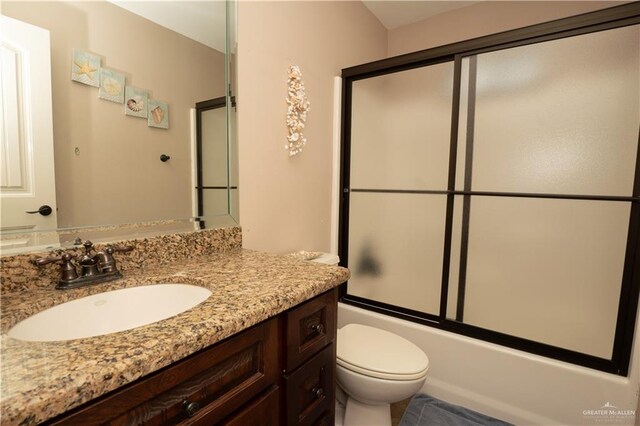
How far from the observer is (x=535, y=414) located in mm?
1477

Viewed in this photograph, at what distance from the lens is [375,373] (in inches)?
47.6

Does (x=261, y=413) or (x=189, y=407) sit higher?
(x=189, y=407)

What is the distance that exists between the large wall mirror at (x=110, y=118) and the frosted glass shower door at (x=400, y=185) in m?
0.99

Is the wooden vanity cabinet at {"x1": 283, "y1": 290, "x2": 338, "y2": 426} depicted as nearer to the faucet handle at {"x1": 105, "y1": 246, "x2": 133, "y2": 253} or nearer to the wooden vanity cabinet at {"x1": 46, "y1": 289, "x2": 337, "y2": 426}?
the wooden vanity cabinet at {"x1": 46, "y1": 289, "x2": 337, "y2": 426}

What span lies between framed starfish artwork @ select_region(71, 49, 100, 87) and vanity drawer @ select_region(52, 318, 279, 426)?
2.86ft

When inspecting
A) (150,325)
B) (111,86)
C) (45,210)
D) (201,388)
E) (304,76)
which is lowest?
(201,388)

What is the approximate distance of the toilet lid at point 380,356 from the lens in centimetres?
121

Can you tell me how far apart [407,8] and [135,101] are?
2.12 metres

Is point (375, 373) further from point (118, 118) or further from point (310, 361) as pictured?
point (118, 118)

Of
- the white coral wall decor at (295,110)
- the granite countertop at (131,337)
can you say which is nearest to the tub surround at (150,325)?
the granite countertop at (131,337)

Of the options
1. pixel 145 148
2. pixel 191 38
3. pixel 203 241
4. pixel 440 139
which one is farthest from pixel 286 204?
pixel 440 139

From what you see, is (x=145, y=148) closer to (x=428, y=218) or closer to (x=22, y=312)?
(x=22, y=312)

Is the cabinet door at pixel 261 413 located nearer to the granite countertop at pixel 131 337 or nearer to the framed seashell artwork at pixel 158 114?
the granite countertop at pixel 131 337

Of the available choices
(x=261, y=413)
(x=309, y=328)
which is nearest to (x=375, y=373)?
(x=309, y=328)
